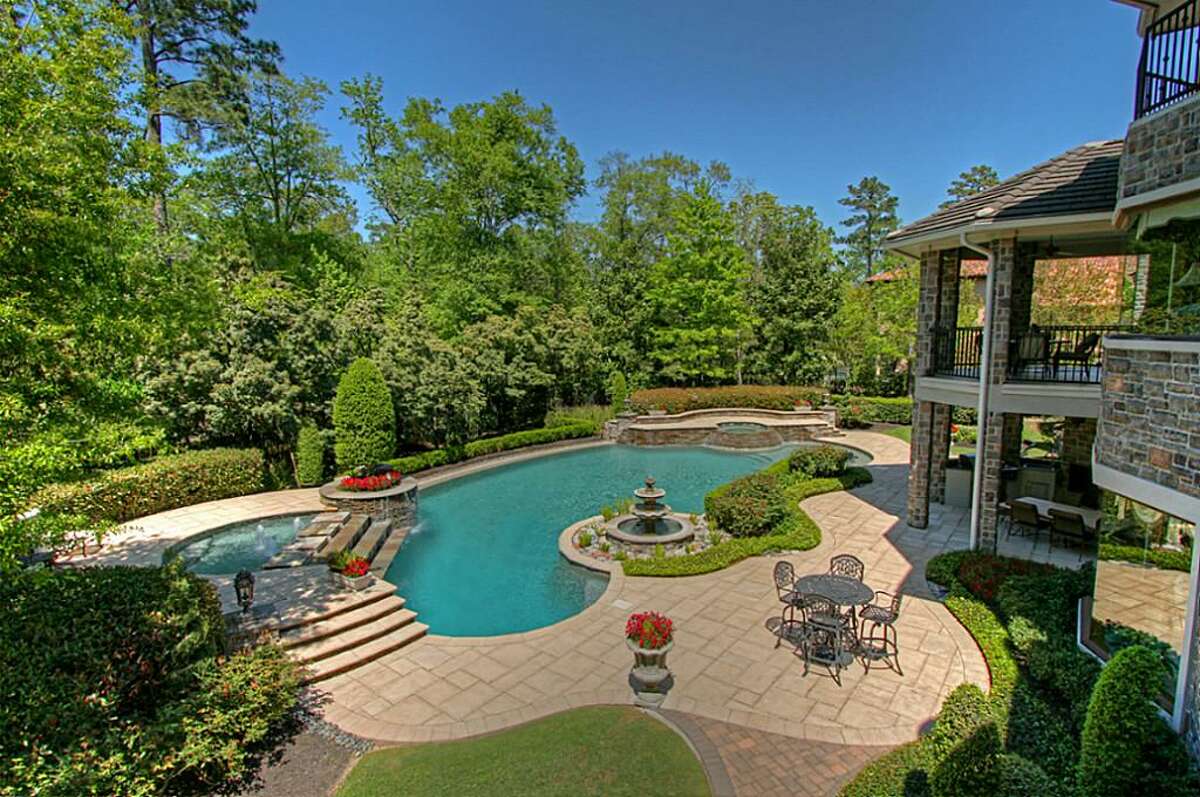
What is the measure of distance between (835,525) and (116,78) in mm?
14937

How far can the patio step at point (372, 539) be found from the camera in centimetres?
1194

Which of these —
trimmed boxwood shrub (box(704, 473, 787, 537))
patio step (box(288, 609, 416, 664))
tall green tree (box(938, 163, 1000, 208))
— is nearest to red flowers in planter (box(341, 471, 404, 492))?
patio step (box(288, 609, 416, 664))

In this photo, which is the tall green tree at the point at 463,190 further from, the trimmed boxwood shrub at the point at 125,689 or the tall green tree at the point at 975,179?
the tall green tree at the point at 975,179

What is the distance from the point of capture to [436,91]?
29359 millimetres

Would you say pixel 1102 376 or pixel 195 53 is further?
pixel 195 53

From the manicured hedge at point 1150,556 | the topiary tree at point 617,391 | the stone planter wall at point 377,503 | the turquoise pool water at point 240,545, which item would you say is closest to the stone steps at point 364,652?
the turquoise pool water at point 240,545

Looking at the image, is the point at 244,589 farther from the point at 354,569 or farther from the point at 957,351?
the point at 957,351

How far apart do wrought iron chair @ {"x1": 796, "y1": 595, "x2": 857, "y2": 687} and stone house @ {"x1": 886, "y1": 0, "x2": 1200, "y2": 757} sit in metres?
2.80

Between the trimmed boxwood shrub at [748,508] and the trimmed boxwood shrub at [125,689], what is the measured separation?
9.18 m

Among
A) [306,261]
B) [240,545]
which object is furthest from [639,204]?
[240,545]

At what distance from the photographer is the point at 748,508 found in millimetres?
12703

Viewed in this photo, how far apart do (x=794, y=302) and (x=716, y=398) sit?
793 cm

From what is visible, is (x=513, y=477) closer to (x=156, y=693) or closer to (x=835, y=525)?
(x=835, y=525)

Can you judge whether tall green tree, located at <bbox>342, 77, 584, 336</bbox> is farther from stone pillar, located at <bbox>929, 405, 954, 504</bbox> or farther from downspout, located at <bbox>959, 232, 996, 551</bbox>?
downspout, located at <bbox>959, 232, 996, 551</bbox>
